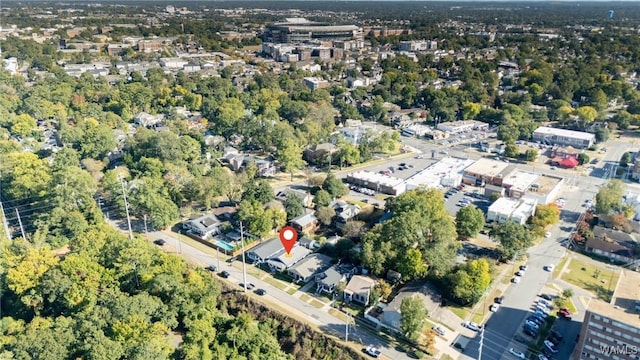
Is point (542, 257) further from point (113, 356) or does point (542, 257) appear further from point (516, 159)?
point (113, 356)

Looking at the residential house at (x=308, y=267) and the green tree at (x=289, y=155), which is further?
the green tree at (x=289, y=155)

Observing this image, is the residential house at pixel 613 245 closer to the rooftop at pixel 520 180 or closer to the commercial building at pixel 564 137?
the rooftop at pixel 520 180

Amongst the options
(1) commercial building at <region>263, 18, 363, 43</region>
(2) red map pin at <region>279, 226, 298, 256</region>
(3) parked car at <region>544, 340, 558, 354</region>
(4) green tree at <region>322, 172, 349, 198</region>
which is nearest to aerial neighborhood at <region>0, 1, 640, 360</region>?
(3) parked car at <region>544, 340, 558, 354</region>

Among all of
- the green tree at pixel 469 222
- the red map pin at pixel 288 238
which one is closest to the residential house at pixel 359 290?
the red map pin at pixel 288 238

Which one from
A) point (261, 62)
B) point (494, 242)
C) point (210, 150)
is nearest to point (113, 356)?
point (494, 242)

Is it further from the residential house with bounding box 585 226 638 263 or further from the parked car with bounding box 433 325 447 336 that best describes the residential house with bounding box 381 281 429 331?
Answer: the residential house with bounding box 585 226 638 263

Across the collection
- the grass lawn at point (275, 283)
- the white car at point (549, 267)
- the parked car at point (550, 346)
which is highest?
the white car at point (549, 267)
